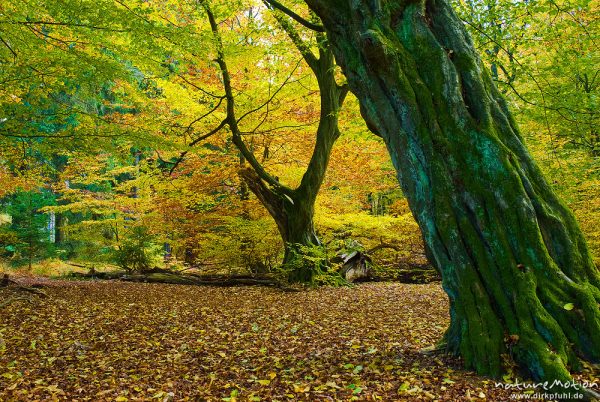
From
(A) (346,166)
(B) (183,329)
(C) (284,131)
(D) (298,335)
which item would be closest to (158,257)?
(C) (284,131)

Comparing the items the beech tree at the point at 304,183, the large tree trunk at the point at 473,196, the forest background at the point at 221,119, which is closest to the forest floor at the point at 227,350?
the large tree trunk at the point at 473,196

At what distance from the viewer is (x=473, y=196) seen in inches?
133

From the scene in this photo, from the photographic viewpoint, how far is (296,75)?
10.8m

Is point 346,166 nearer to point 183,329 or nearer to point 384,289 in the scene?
point 384,289

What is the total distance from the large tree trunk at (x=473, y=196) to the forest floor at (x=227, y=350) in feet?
1.57

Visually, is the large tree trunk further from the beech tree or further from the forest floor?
the beech tree

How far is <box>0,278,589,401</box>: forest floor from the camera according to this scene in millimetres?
3150

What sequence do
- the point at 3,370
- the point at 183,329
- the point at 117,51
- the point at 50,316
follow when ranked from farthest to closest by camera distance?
the point at 117,51, the point at 50,316, the point at 183,329, the point at 3,370

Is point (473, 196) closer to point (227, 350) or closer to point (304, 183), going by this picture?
point (227, 350)

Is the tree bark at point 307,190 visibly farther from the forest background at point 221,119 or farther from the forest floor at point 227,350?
the forest floor at point 227,350

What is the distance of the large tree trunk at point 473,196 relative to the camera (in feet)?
10.1

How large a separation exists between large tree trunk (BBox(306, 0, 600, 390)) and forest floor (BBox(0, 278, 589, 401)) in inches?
18.8

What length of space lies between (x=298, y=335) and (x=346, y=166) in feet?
29.5

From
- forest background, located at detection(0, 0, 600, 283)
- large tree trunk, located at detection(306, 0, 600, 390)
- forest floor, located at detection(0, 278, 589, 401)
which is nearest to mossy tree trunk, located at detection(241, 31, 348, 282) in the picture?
forest background, located at detection(0, 0, 600, 283)
